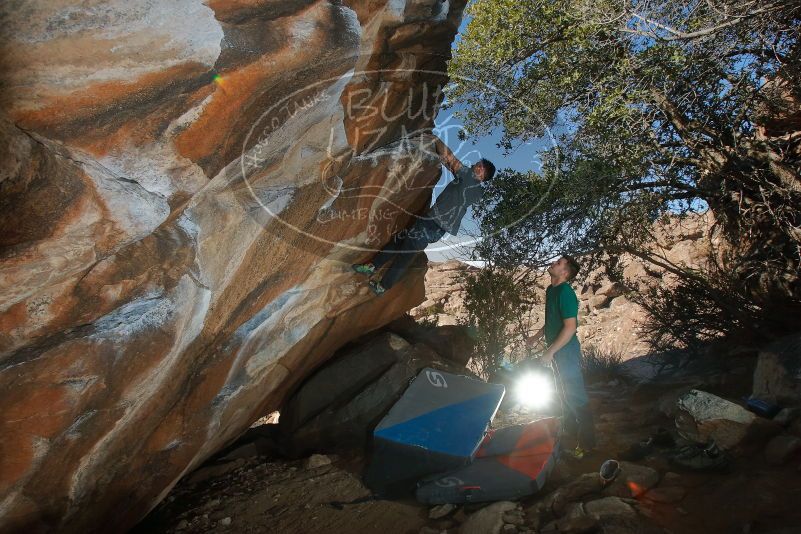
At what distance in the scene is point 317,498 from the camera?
180 inches

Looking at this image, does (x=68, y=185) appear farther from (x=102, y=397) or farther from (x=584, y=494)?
(x=584, y=494)

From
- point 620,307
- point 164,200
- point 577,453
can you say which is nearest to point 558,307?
point 577,453

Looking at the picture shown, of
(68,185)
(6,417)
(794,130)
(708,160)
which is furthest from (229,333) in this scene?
(794,130)

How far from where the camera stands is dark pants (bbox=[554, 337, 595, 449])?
457 centimetres

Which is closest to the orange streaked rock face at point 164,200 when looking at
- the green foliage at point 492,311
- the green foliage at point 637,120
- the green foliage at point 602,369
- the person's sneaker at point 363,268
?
the person's sneaker at point 363,268

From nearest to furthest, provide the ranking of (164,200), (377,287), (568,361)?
(164,200) → (568,361) → (377,287)

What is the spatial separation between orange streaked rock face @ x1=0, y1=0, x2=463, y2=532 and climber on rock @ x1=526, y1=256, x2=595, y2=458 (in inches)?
95.9

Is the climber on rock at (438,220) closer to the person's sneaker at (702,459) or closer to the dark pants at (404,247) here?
the dark pants at (404,247)

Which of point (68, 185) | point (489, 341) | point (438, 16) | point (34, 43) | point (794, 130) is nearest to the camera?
point (34, 43)

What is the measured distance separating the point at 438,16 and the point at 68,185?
3.36 m

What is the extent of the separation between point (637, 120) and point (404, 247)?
3.45 m

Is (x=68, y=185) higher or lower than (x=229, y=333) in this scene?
higher

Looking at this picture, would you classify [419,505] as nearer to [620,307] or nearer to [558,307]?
[558,307]

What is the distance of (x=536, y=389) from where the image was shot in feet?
16.8
